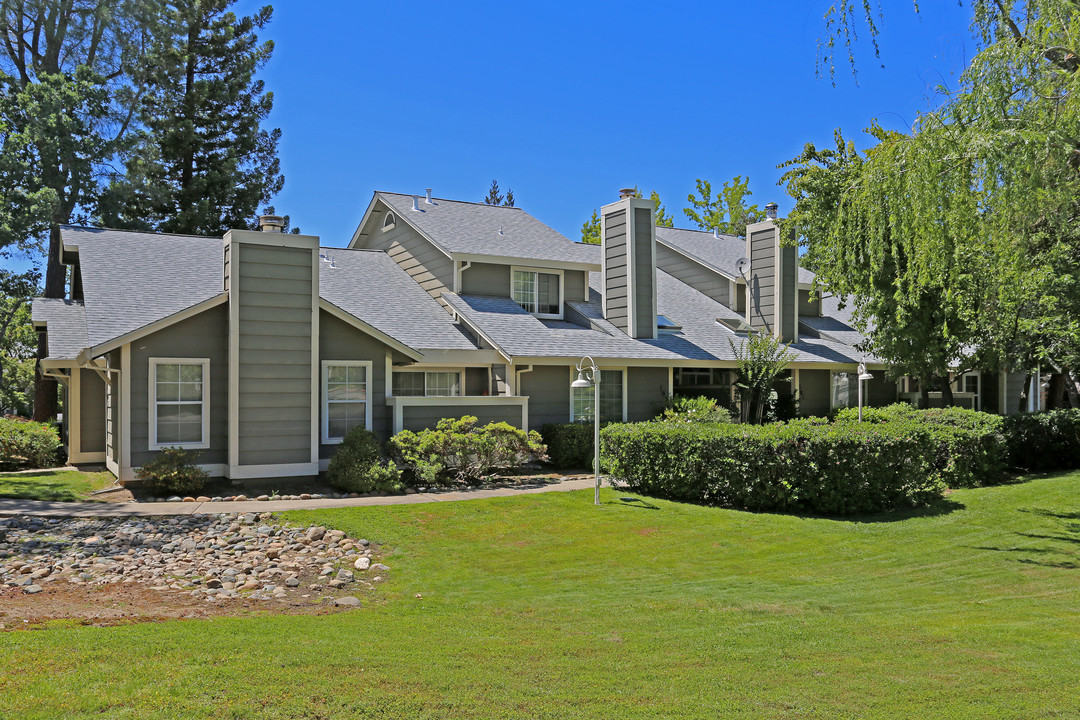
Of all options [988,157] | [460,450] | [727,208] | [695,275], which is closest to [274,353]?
[460,450]

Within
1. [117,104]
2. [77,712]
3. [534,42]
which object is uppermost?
[117,104]

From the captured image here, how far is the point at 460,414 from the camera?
53.0 ft

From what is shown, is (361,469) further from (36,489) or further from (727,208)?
(727,208)

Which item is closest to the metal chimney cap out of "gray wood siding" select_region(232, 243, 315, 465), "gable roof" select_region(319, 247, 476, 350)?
"gray wood siding" select_region(232, 243, 315, 465)

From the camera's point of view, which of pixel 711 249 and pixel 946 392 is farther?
pixel 711 249

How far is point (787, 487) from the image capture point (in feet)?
39.1

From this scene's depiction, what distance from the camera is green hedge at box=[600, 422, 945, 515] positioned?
470 inches

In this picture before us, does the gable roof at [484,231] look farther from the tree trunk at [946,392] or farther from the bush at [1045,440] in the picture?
the bush at [1045,440]

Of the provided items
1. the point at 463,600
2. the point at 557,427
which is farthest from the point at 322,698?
the point at 557,427

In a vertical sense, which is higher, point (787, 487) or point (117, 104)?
point (117, 104)

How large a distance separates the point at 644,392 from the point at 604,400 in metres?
1.22

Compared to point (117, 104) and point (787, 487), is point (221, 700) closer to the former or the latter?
point (787, 487)

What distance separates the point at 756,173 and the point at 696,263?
23.0 m

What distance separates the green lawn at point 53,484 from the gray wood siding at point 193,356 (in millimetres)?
1231
